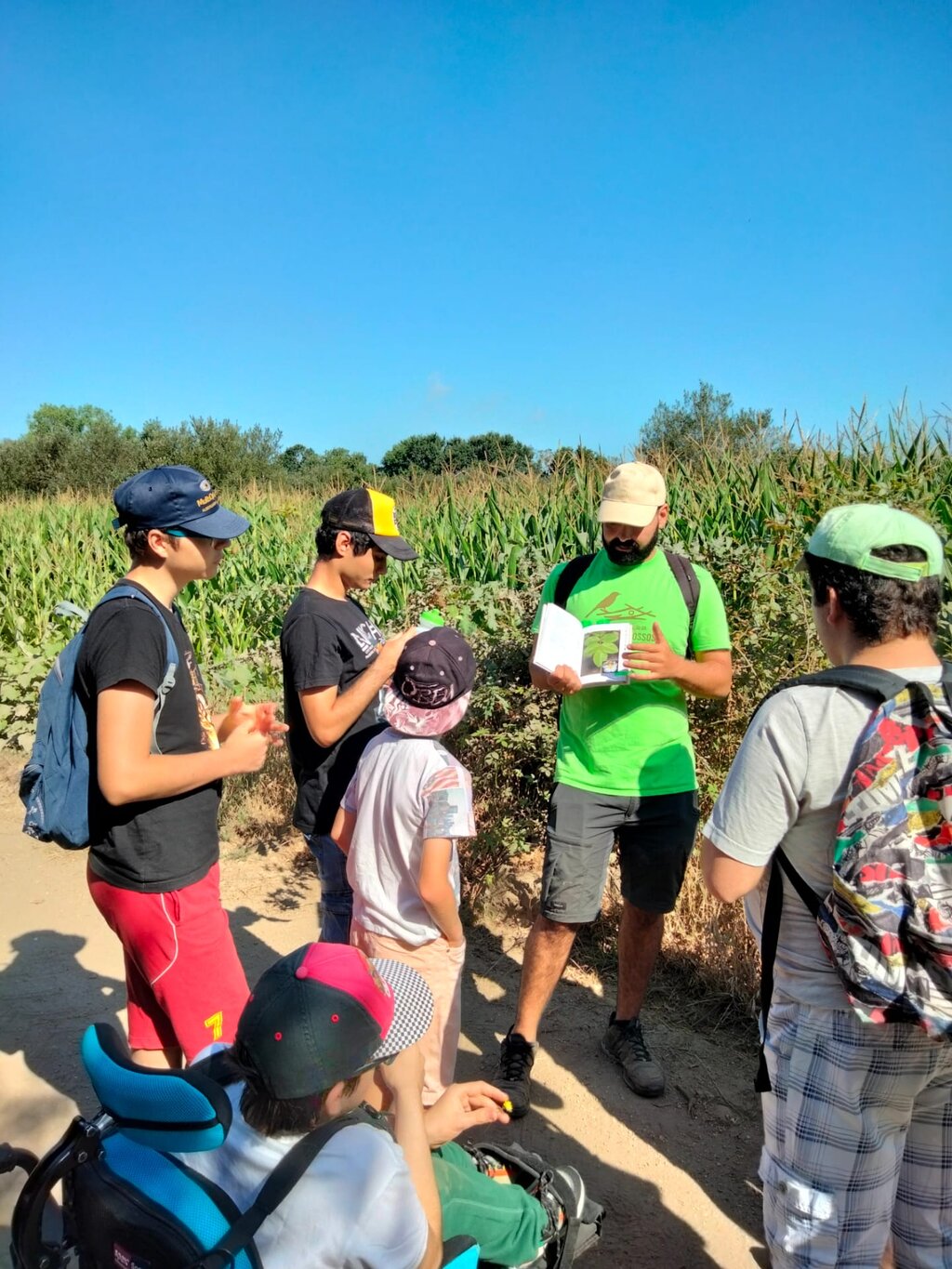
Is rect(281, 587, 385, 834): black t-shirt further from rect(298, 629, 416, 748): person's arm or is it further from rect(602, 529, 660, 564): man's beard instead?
rect(602, 529, 660, 564): man's beard

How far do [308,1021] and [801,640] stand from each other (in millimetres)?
2956

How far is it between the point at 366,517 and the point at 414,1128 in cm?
186

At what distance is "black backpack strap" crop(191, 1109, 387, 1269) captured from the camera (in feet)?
4.26

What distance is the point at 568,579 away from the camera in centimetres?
323

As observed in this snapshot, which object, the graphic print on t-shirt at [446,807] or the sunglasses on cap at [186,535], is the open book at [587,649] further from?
the sunglasses on cap at [186,535]

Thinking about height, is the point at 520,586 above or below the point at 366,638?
above

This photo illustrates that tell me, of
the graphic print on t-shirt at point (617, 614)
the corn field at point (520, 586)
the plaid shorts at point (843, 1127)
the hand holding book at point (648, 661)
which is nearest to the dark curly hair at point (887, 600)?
the plaid shorts at point (843, 1127)

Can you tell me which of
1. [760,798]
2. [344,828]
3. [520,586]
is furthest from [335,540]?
[520,586]

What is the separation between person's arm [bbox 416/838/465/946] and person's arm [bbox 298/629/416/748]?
0.56 meters

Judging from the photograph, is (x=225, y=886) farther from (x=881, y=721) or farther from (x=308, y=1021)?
(x=881, y=721)

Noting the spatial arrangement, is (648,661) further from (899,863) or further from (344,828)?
(899,863)

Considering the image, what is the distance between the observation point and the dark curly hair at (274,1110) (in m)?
1.45

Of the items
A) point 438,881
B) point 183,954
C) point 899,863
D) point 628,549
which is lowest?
point 183,954

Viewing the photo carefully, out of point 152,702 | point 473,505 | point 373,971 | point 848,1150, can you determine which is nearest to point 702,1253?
point 848,1150
